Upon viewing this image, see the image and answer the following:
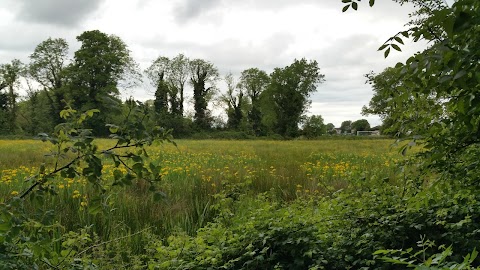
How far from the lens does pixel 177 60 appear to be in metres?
55.0

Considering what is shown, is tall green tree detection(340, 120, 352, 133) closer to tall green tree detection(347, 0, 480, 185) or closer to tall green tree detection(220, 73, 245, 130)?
tall green tree detection(220, 73, 245, 130)

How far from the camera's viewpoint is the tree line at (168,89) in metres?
43.5

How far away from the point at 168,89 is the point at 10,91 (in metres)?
19.3

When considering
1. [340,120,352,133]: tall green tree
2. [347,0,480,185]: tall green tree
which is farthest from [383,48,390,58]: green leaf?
[340,120,352,133]: tall green tree

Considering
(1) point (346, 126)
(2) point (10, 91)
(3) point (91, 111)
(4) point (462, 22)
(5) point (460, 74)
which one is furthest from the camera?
(1) point (346, 126)

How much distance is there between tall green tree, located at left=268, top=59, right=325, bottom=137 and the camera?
5372 cm

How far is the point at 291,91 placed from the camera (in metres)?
54.4

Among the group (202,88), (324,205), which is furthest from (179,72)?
(324,205)

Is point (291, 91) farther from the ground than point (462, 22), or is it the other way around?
point (291, 91)

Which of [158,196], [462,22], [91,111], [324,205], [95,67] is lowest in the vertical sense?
[324,205]

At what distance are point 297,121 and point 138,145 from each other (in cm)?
5268

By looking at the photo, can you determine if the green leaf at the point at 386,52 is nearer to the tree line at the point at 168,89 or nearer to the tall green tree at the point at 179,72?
the tree line at the point at 168,89

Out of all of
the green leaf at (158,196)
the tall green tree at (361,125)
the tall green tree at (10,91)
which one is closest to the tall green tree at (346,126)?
the tall green tree at (361,125)

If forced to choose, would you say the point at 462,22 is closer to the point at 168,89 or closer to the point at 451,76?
the point at 451,76
